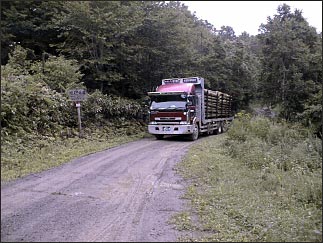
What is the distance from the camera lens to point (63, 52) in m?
18.9

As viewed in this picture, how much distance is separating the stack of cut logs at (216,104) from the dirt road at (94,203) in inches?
417

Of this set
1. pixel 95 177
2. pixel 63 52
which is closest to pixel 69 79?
pixel 63 52

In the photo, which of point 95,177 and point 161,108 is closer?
point 95,177

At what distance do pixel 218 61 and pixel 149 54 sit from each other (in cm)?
1254

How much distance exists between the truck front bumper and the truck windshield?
940mm

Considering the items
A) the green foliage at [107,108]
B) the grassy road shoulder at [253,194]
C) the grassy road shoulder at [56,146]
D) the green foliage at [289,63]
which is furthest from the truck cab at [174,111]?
the green foliage at [289,63]

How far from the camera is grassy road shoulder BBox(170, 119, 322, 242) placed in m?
5.14

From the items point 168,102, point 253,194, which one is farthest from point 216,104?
point 253,194

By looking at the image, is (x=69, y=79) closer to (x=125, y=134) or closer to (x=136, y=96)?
(x=125, y=134)

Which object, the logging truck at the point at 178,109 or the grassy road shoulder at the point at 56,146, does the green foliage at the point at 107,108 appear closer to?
the grassy road shoulder at the point at 56,146

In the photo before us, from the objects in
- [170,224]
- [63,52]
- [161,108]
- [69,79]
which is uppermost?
[63,52]

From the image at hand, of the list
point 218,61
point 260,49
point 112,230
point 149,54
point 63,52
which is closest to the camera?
point 112,230

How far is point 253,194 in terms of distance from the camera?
24.7 ft

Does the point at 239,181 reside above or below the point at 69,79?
below
